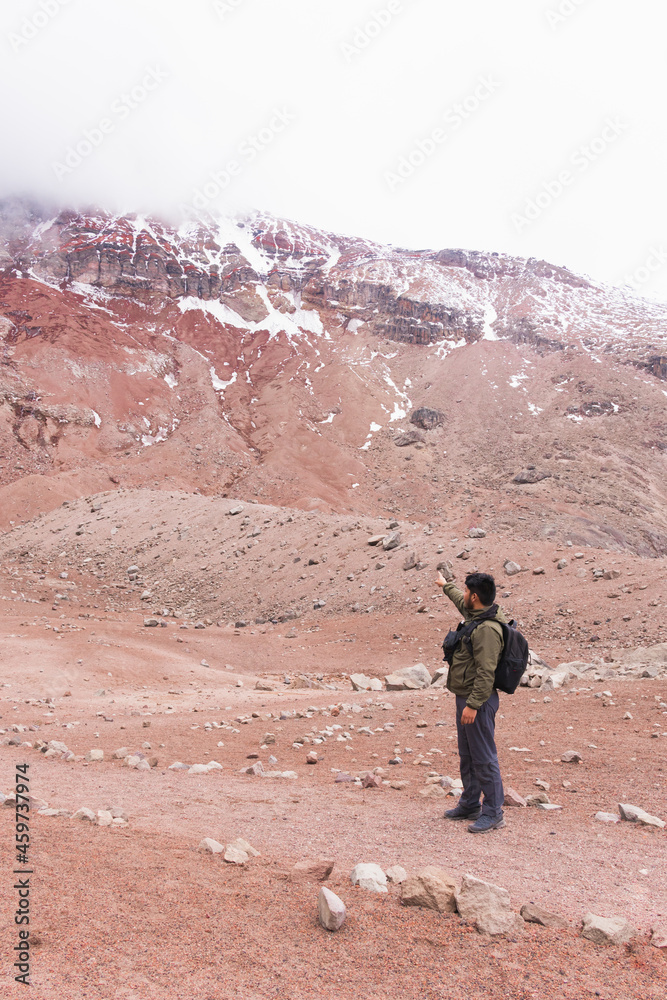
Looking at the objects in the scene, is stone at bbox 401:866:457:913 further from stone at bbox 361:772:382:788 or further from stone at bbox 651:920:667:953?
stone at bbox 361:772:382:788

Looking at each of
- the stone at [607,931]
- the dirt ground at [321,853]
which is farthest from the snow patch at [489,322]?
the stone at [607,931]

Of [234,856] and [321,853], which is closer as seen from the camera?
[234,856]

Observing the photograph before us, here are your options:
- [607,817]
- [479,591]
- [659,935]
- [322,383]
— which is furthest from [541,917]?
[322,383]

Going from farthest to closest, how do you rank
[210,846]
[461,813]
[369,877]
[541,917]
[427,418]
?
[427,418]
[461,813]
[210,846]
[369,877]
[541,917]

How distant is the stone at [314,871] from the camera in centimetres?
347

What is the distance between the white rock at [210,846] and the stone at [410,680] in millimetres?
7820

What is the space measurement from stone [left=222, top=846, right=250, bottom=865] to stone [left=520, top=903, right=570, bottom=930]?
1.73m

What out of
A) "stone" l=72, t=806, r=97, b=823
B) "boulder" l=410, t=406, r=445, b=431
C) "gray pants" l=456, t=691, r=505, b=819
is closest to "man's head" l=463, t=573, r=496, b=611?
"gray pants" l=456, t=691, r=505, b=819

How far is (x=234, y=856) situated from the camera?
375 cm

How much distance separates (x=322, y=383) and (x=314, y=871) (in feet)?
208

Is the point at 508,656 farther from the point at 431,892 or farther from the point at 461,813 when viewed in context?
the point at 431,892

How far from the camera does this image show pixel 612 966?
262 centimetres

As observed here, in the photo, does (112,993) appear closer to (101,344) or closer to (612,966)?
(612,966)

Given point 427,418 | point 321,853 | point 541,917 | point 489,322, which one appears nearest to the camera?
point 541,917
